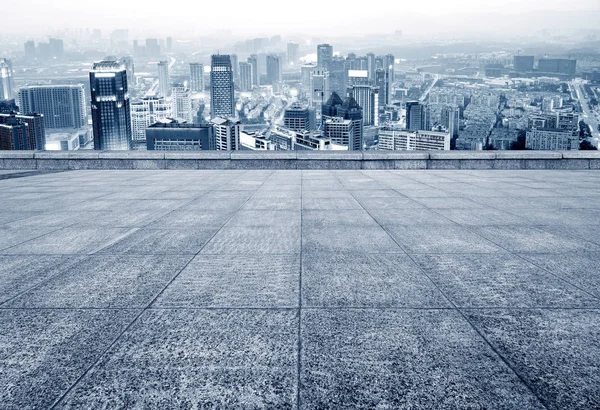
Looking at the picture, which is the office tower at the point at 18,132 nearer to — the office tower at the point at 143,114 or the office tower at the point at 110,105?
the office tower at the point at 110,105

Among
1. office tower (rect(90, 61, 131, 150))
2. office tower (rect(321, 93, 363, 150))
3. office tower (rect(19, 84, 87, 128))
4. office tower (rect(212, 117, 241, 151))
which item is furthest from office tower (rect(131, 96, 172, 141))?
office tower (rect(212, 117, 241, 151))

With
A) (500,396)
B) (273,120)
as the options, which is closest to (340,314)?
(500,396)

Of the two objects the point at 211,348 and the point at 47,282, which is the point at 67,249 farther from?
the point at 211,348

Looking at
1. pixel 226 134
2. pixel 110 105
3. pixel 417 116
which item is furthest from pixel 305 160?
pixel 110 105

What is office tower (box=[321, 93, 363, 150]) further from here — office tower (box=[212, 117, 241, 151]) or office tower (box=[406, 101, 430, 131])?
office tower (box=[212, 117, 241, 151])

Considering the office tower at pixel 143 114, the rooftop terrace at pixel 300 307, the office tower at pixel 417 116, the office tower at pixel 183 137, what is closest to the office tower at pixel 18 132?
the office tower at pixel 183 137

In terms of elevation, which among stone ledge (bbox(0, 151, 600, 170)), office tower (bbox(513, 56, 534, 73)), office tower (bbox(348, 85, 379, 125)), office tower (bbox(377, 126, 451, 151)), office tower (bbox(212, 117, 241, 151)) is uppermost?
office tower (bbox(513, 56, 534, 73))

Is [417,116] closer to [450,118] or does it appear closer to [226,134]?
Answer: [450,118]
